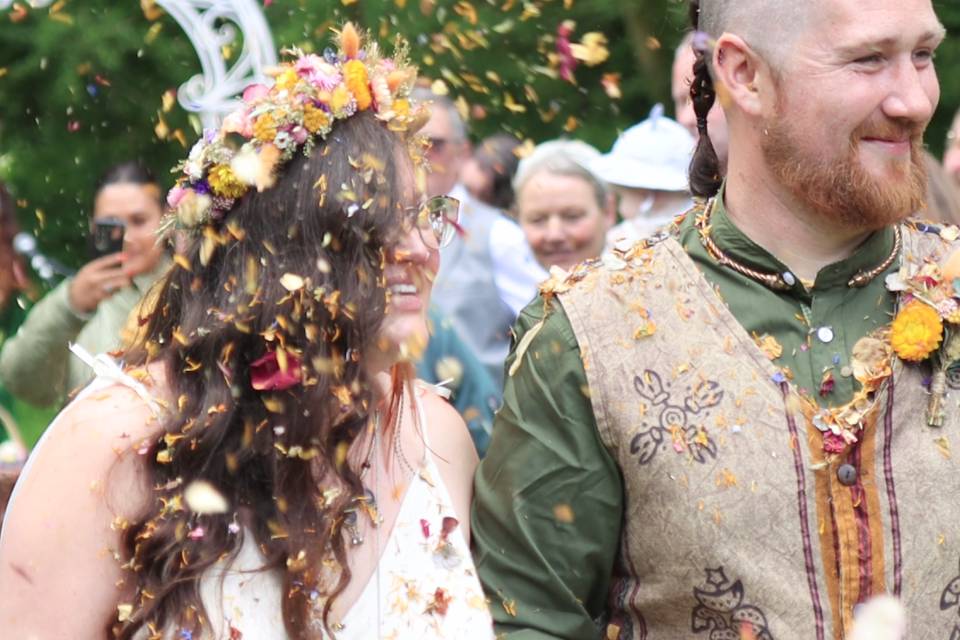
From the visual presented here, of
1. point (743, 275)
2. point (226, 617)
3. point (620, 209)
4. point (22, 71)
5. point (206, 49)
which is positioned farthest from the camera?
point (22, 71)

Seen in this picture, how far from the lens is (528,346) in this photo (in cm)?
372

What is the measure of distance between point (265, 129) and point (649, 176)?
9.92 feet

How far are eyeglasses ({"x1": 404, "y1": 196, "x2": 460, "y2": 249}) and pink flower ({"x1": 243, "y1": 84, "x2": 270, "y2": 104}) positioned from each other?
41cm

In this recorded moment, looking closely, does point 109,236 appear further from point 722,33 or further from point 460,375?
point 722,33

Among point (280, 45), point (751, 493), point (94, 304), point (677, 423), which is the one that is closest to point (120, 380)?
point (677, 423)

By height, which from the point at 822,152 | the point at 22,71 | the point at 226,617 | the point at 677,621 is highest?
the point at 822,152

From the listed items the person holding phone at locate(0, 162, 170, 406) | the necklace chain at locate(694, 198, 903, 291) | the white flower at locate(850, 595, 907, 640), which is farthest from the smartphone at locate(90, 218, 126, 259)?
the white flower at locate(850, 595, 907, 640)

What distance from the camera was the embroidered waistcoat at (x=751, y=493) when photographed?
11.4 feet

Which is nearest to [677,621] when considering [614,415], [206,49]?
[614,415]

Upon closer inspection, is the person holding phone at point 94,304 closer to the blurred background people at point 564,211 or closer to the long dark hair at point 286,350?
the blurred background people at point 564,211

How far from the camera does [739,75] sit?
12.3 ft

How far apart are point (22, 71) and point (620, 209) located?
464cm

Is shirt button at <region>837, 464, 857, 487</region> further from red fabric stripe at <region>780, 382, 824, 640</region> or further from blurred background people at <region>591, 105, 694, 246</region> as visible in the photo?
blurred background people at <region>591, 105, 694, 246</region>

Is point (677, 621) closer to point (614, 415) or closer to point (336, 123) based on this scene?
point (614, 415)
